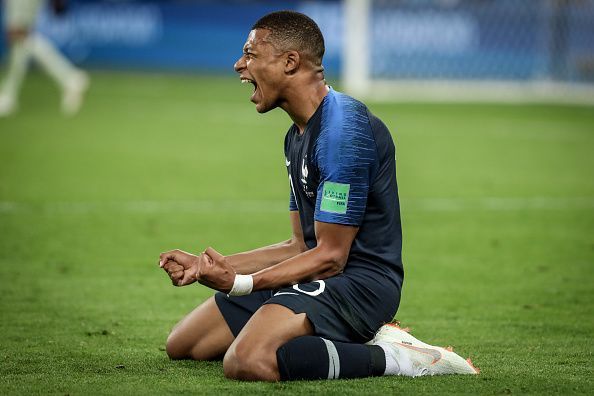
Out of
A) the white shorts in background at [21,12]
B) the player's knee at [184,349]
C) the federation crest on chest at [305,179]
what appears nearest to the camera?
the federation crest on chest at [305,179]

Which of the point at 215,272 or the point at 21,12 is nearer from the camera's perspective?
the point at 215,272

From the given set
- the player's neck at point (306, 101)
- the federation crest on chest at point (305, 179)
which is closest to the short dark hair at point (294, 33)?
the player's neck at point (306, 101)

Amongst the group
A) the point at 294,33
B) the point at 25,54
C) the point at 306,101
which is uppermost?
the point at 294,33

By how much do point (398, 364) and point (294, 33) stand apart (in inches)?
60.9

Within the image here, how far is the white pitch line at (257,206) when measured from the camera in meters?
10.7

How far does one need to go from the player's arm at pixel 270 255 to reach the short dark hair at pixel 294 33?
838 millimetres

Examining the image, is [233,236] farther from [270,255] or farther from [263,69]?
[263,69]

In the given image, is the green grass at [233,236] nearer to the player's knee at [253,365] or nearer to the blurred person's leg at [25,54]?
the player's knee at [253,365]

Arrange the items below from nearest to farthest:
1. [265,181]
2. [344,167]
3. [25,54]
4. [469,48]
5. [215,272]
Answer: [215,272] < [344,167] < [265,181] < [25,54] < [469,48]

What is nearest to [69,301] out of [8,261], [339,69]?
[8,261]

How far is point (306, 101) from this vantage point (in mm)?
5277

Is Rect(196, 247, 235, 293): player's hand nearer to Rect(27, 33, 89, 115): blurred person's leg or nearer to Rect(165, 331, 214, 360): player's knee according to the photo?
Rect(165, 331, 214, 360): player's knee

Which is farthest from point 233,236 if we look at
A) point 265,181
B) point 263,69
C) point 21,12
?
point 21,12

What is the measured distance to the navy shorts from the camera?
5.09 m
